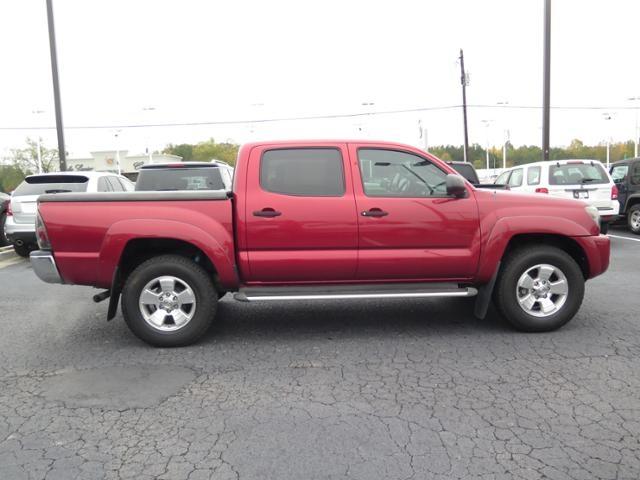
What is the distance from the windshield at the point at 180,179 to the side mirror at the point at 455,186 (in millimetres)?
5046

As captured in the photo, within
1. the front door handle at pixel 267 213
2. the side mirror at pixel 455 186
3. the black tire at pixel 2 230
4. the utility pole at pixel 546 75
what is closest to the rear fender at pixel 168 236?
the front door handle at pixel 267 213

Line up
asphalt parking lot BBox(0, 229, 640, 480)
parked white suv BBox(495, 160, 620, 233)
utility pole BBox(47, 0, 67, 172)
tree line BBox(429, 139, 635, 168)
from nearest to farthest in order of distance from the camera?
asphalt parking lot BBox(0, 229, 640, 480) → parked white suv BBox(495, 160, 620, 233) → utility pole BBox(47, 0, 67, 172) → tree line BBox(429, 139, 635, 168)

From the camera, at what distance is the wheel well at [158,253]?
4852 mm

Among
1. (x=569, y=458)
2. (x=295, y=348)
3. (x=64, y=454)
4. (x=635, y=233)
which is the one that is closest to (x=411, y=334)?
(x=295, y=348)

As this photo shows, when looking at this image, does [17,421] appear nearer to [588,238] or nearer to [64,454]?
[64,454]

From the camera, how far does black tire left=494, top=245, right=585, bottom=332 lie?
16.3 feet

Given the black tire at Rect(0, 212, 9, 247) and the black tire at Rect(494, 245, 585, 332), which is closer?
the black tire at Rect(494, 245, 585, 332)

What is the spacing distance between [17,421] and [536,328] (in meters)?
4.31

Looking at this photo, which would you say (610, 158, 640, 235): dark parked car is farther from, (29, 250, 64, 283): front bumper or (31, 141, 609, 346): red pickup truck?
(29, 250, 64, 283): front bumper

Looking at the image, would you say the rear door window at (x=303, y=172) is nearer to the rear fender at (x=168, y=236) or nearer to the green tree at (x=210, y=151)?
the rear fender at (x=168, y=236)

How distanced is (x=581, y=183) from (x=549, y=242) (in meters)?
6.55

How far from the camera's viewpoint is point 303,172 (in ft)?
16.3

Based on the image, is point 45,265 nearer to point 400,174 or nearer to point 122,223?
point 122,223

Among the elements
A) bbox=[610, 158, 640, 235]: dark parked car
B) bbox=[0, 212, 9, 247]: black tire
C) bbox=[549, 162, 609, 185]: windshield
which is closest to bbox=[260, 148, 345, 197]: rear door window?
bbox=[549, 162, 609, 185]: windshield
